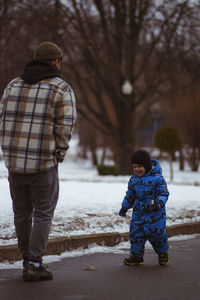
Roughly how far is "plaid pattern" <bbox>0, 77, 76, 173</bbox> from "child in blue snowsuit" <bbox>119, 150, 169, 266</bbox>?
41.7 inches

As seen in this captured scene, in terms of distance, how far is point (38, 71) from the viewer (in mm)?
4270

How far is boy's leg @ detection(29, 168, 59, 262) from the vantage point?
421 centimetres

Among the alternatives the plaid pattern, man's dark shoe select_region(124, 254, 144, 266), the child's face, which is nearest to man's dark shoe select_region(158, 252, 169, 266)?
man's dark shoe select_region(124, 254, 144, 266)

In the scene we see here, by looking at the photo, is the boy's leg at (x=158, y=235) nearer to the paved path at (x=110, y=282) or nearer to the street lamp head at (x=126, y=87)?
the paved path at (x=110, y=282)

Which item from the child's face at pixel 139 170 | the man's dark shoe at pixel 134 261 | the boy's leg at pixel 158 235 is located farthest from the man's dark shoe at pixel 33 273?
the child's face at pixel 139 170

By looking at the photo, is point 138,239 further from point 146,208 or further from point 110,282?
point 110,282

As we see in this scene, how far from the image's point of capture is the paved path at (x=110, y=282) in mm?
3908

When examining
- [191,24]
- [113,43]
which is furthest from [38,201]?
[113,43]

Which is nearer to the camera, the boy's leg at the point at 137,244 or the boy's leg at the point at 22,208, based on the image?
the boy's leg at the point at 22,208

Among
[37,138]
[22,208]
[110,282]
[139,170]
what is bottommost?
[110,282]

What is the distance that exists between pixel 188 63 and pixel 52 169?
1706 centimetres

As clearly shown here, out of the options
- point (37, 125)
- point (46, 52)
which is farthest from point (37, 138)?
point (46, 52)

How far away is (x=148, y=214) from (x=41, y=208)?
126cm

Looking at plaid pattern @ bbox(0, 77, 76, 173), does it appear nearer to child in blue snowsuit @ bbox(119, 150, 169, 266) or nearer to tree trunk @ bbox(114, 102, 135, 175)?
child in blue snowsuit @ bbox(119, 150, 169, 266)
